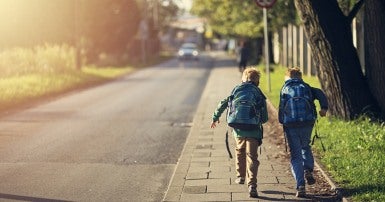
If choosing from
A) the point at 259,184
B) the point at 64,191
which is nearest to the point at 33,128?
the point at 64,191

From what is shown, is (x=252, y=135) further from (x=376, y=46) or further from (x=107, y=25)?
(x=107, y=25)

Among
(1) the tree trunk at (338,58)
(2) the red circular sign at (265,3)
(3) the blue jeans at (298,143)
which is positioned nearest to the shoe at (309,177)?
(3) the blue jeans at (298,143)

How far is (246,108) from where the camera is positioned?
6773 millimetres

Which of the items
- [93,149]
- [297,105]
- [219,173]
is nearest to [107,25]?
[93,149]

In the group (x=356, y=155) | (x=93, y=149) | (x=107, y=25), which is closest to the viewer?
(x=356, y=155)

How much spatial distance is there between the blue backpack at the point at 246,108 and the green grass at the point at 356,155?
1.16m

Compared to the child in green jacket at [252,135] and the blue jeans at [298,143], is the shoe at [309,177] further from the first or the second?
the child in green jacket at [252,135]

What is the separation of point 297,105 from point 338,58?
4.56 metres

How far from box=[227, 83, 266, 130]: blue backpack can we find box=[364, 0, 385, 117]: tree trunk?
502 centimetres

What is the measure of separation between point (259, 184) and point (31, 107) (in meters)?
11.3

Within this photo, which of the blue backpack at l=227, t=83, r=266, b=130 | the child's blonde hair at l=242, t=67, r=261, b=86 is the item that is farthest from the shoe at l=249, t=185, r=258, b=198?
the child's blonde hair at l=242, t=67, r=261, b=86

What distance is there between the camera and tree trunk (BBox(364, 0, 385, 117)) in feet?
36.2

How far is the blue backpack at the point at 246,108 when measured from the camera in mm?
6773

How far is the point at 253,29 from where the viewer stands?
113 ft
